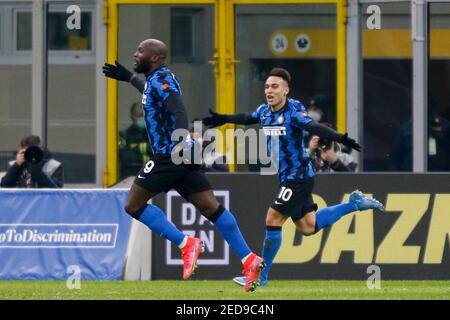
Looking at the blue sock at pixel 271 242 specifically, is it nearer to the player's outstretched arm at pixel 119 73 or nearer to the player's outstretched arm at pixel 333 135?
the player's outstretched arm at pixel 333 135

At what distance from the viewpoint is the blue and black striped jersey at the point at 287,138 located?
13.0m

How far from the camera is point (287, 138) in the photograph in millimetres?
13047

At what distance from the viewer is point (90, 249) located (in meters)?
15.7

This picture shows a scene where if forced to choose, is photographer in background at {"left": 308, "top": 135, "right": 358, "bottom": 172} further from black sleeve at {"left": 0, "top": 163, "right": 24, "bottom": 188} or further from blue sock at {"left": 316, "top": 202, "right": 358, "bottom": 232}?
black sleeve at {"left": 0, "top": 163, "right": 24, "bottom": 188}

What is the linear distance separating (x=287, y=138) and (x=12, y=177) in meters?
5.21

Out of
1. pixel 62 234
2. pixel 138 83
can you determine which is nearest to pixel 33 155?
pixel 62 234

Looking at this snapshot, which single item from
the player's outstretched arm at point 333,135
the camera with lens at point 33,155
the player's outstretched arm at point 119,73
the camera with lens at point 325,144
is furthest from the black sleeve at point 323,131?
the camera with lens at point 33,155

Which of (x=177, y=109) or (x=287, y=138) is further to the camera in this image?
(x=287, y=138)

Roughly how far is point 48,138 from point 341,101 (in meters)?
4.26

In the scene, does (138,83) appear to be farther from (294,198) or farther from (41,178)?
(41,178)

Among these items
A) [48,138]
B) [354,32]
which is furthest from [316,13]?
[48,138]

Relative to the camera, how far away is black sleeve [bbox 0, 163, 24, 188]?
56.1 feet

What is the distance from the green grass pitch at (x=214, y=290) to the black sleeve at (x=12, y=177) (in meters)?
2.25

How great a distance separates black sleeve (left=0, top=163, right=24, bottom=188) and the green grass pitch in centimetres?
Answer: 225
